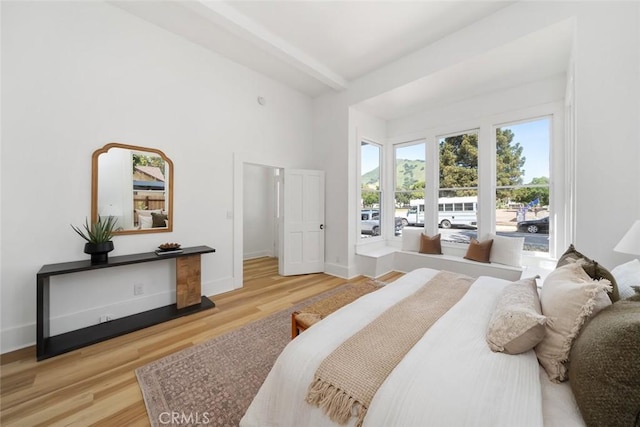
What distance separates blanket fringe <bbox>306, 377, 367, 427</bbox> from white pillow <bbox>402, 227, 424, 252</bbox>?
385 cm

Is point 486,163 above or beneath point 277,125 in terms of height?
beneath

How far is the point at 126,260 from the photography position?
2484mm

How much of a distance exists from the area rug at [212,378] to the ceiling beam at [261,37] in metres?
3.36

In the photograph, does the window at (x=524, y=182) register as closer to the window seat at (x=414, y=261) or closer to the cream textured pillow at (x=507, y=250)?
the cream textured pillow at (x=507, y=250)

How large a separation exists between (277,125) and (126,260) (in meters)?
2.96

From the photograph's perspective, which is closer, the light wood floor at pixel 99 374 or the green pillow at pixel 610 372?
the green pillow at pixel 610 372

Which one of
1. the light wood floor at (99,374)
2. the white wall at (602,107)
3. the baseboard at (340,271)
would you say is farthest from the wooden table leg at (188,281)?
the white wall at (602,107)

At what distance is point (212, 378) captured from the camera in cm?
177

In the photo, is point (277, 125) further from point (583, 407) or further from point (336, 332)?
point (583, 407)

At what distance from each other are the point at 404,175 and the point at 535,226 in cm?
221

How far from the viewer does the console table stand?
2.04m

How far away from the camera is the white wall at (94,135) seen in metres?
2.17

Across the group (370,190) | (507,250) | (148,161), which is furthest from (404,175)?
(148,161)

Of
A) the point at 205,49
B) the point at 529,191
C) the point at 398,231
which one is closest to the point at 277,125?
the point at 205,49
